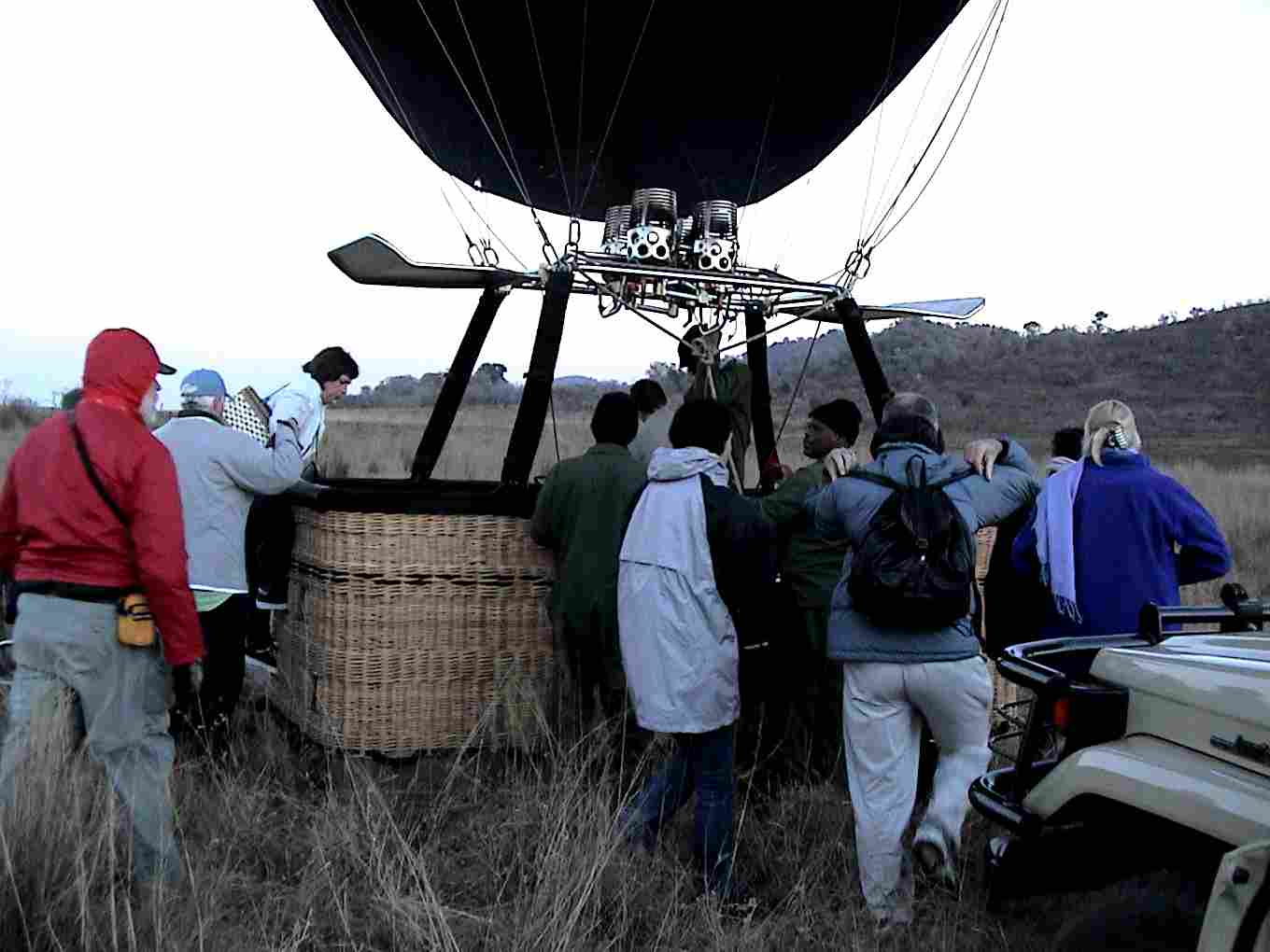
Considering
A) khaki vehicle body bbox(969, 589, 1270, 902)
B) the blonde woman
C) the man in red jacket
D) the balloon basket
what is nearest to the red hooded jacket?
the man in red jacket

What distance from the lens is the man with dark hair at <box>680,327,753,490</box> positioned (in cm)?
635

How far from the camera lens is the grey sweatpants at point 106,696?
3.65 metres

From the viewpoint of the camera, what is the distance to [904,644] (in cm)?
388

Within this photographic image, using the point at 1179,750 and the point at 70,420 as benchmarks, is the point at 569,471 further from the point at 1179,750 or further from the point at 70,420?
the point at 1179,750

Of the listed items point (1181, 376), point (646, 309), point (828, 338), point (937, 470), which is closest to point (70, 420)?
point (937, 470)

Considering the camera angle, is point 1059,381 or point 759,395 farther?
point 1059,381

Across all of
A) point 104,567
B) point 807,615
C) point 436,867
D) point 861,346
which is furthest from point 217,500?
point 861,346

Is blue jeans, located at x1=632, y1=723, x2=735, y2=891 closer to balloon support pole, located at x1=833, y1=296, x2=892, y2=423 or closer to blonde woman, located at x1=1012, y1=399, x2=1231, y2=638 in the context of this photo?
blonde woman, located at x1=1012, y1=399, x2=1231, y2=638

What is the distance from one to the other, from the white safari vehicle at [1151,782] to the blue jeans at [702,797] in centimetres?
113

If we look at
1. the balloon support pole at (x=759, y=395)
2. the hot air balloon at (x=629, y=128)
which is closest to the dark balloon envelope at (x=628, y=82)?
the hot air balloon at (x=629, y=128)

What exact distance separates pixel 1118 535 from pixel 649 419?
2.62 metres

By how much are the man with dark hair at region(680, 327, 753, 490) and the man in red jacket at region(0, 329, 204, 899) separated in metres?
3.11

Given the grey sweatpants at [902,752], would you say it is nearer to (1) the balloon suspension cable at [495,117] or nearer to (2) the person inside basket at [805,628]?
(2) the person inside basket at [805,628]

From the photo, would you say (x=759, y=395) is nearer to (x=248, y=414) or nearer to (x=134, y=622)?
(x=248, y=414)
